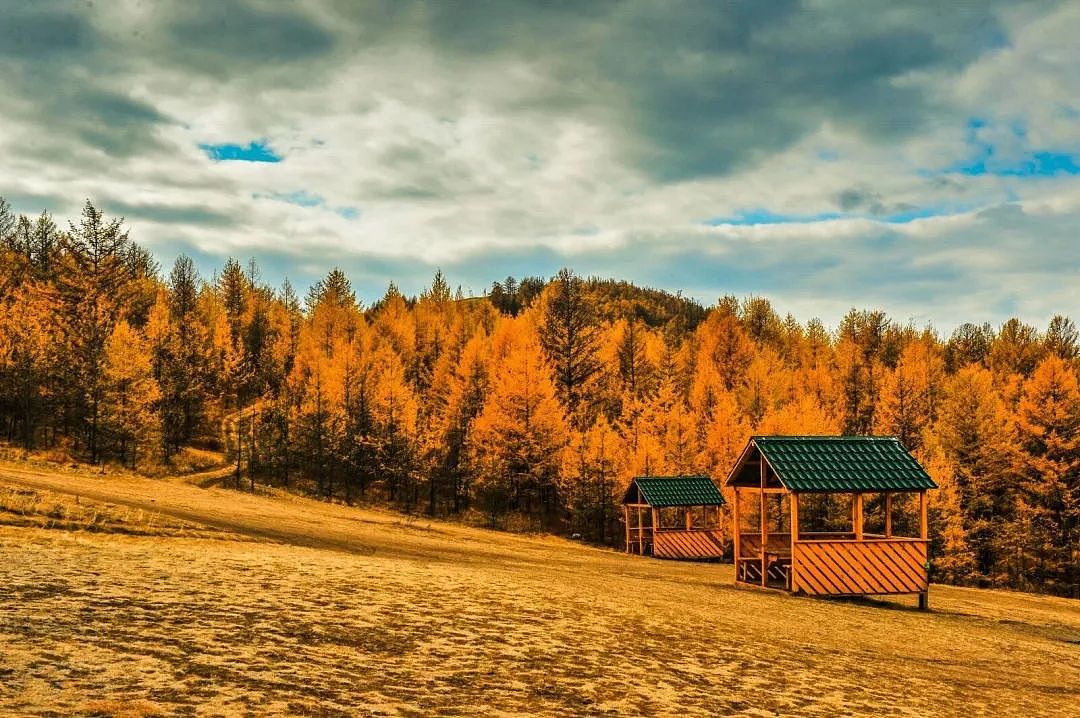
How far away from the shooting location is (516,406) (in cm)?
5303

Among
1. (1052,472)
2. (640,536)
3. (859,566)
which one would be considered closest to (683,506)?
(640,536)

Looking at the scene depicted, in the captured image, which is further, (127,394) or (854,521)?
(127,394)

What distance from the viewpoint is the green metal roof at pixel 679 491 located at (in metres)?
38.5

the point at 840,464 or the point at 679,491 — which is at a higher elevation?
the point at 840,464

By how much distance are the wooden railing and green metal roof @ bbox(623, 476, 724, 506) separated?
15.8m

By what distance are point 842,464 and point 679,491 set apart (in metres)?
17.1

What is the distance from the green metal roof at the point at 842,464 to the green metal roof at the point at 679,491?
1492cm

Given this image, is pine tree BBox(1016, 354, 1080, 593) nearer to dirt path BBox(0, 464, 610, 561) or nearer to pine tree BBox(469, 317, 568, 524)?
pine tree BBox(469, 317, 568, 524)

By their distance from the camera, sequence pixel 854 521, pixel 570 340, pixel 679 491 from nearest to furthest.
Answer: pixel 854 521
pixel 679 491
pixel 570 340

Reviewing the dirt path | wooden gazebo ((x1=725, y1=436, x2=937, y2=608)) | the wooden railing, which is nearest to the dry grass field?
the wooden railing

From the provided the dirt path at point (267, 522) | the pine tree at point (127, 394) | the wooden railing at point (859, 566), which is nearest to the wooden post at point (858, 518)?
the wooden railing at point (859, 566)

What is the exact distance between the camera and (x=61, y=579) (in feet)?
37.2

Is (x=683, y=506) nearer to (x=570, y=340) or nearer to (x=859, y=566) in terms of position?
(x=859, y=566)

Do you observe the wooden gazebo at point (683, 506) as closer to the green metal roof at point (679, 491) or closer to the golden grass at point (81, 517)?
the green metal roof at point (679, 491)
